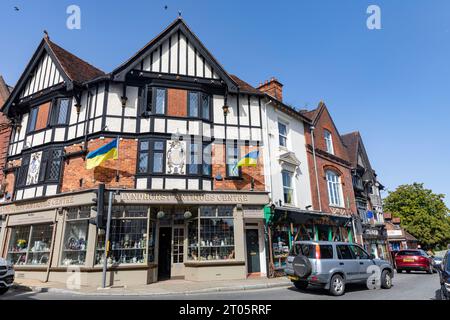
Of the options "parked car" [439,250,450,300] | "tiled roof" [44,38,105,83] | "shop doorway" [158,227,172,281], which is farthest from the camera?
"tiled roof" [44,38,105,83]

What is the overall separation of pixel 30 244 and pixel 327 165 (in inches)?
799

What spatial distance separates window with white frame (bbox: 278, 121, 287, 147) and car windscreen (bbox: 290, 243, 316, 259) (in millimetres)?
8906

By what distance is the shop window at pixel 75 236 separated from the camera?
530 inches

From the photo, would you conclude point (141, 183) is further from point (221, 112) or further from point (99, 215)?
point (221, 112)

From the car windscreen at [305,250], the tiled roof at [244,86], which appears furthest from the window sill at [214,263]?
the tiled roof at [244,86]

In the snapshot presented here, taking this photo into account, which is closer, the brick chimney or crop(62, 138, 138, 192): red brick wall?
crop(62, 138, 138, 192): red brick wall

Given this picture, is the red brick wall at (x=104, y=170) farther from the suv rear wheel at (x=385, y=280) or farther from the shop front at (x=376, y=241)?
the shop front at (x=376, y=241)

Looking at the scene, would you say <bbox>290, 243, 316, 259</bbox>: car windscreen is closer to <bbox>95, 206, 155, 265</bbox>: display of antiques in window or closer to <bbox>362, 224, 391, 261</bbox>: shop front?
<bbox>95, 206, 155, 265</bbox>: display of antiques in window

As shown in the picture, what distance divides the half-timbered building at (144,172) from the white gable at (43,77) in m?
0.13

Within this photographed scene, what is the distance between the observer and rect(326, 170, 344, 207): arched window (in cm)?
2248

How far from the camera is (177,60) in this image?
16.3 meters

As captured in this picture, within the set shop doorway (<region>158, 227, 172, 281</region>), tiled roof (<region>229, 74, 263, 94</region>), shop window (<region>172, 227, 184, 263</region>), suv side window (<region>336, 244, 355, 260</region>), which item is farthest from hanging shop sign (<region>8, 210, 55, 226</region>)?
suv side window (<region>336, 244, 355, 260</region>)

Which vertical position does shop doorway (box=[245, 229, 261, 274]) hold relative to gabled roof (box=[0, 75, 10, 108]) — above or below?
below

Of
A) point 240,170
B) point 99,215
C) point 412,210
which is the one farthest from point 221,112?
point 412,210
